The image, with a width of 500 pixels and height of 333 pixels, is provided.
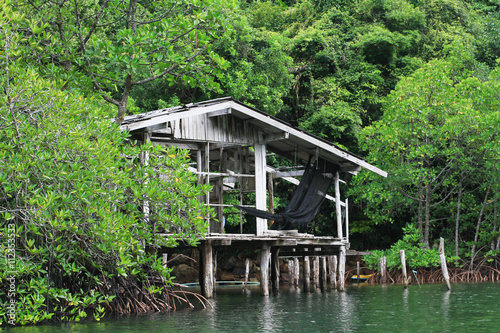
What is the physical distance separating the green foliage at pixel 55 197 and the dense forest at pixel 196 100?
3cm

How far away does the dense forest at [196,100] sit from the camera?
827cm

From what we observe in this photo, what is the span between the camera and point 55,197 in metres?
7.77

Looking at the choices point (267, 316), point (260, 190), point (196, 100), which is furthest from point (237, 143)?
point (196, 100)

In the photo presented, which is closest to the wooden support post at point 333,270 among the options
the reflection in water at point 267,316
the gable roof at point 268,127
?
the gable roof at point 268,127

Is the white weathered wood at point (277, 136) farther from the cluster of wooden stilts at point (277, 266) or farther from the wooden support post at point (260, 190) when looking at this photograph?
the cluster of wooden stilts at point (277, 266)

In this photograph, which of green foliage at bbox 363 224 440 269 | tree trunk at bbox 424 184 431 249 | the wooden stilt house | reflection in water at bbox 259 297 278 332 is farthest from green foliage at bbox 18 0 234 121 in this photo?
tree trunk at bbox 424 184 431 249

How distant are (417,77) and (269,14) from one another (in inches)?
393

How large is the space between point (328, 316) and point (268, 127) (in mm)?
5315

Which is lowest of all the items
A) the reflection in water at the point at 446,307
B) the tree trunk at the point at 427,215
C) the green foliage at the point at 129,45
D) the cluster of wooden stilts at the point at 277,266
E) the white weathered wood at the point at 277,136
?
the reflection in water at the point at 446,307

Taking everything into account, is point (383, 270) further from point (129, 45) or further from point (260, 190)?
point (129, 45)

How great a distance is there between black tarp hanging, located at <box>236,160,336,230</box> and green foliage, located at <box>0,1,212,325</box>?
4680mm

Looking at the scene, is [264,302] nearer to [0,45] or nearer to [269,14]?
[0,45]

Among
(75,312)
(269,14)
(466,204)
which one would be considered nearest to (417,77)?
(466,204)

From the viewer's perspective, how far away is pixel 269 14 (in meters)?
27.4
